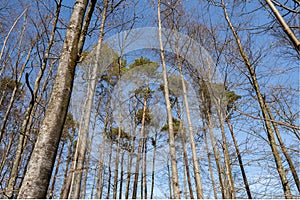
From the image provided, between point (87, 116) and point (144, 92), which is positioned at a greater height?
point (144, 92)

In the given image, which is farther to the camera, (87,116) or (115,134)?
(115,134)

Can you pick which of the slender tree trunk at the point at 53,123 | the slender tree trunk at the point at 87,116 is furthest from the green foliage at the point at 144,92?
the slender tree trunk at the point at 53,123

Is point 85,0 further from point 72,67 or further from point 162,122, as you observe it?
point 162,122

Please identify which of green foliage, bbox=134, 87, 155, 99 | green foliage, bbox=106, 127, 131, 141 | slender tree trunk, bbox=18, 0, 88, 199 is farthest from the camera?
green foliage, bbox=106, 127, 131, 141

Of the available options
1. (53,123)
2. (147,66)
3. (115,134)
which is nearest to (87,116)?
(53,123)

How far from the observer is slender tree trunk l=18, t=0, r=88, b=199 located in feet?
3.27

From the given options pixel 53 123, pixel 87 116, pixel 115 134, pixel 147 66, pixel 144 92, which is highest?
pixel 147 66

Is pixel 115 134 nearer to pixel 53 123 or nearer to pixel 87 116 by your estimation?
pixel 87 116

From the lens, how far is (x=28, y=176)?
1.01m

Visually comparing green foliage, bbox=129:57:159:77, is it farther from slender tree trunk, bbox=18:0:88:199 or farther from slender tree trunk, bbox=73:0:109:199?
slender tree trunk, bbox=18:0:88:199

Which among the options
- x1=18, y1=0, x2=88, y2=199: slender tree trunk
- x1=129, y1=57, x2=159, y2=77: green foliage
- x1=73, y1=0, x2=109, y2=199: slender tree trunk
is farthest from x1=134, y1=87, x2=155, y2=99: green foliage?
x1=18, y1=0, x2=88, y2=199: slender tree trunk

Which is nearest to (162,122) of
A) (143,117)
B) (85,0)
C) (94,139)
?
(143,117)

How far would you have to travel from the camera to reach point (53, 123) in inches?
46.9

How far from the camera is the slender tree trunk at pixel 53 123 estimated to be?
1.00m
